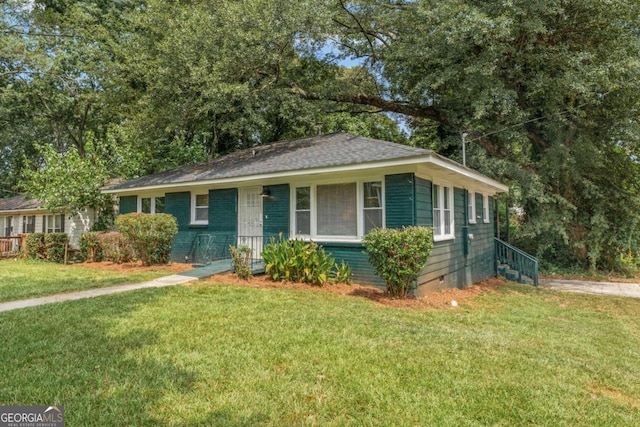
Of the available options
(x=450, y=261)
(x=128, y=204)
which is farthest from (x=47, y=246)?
(x=450, y=261)

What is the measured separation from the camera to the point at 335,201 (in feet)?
28.1

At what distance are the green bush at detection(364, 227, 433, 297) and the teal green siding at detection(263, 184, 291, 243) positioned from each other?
3172mm

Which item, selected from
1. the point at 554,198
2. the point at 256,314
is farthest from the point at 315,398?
the point at 554,198

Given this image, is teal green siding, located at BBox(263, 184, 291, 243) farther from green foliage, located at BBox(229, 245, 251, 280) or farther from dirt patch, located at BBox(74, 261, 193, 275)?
dirt patch, located at BBox(74, 261, 193, 275)

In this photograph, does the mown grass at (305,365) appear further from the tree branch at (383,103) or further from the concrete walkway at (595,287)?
the tree branch at (383,103)

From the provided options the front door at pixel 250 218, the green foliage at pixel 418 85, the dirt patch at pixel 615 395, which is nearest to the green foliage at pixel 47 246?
the green foliage at pixel 418 85

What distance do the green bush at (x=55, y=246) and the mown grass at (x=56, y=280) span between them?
2.81 metres

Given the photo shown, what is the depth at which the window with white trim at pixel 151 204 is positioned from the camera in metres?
12.9

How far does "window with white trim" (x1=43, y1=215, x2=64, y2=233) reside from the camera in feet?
60.1

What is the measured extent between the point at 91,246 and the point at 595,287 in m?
16.4

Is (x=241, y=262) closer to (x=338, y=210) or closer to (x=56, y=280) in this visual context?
(x=338, y=210)

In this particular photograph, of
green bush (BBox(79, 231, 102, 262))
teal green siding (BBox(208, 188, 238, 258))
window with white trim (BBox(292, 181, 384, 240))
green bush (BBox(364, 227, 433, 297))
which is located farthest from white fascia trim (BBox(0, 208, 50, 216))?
green bush (BBox(364, 227, 433, 297))

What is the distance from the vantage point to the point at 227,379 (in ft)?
10.6

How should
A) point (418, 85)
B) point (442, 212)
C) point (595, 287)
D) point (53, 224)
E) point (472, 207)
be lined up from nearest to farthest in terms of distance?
point (442, 212), point (472, 207), point (595, 287), point (418, 85), point (53, 224)
